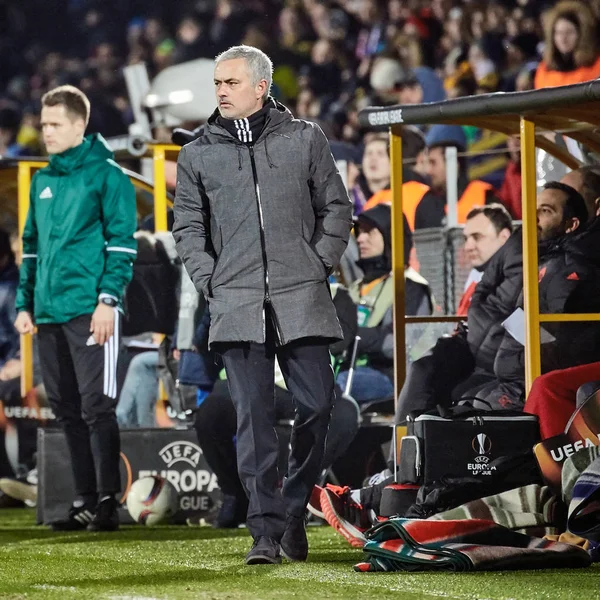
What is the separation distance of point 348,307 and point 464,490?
181cm

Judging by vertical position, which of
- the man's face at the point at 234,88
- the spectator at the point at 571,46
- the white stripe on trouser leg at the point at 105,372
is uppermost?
the spectator at the point at 571,46

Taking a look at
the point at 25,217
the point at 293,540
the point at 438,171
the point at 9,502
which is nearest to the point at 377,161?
the point at 438,171

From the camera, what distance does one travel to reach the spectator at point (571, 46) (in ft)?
31.9

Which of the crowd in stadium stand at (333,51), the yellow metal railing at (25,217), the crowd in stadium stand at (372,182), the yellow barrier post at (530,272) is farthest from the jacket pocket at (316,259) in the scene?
the yellow metal railing at (25,217)

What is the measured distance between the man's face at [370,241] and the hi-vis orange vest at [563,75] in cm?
229

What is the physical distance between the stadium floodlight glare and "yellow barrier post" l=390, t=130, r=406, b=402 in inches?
273

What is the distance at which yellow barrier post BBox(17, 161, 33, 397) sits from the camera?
8.53 metres

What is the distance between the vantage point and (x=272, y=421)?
4531mm

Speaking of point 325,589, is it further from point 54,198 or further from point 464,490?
point 54,198

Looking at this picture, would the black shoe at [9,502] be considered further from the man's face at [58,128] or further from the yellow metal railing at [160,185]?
the man's face at [58,128]

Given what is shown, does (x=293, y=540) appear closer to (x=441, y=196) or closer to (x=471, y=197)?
(x=471, y=197)

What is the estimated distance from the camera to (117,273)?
6.11 metres

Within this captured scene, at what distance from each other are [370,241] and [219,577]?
4.39 meters

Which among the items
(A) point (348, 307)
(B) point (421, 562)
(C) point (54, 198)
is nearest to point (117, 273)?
(C) point (54, 198)
